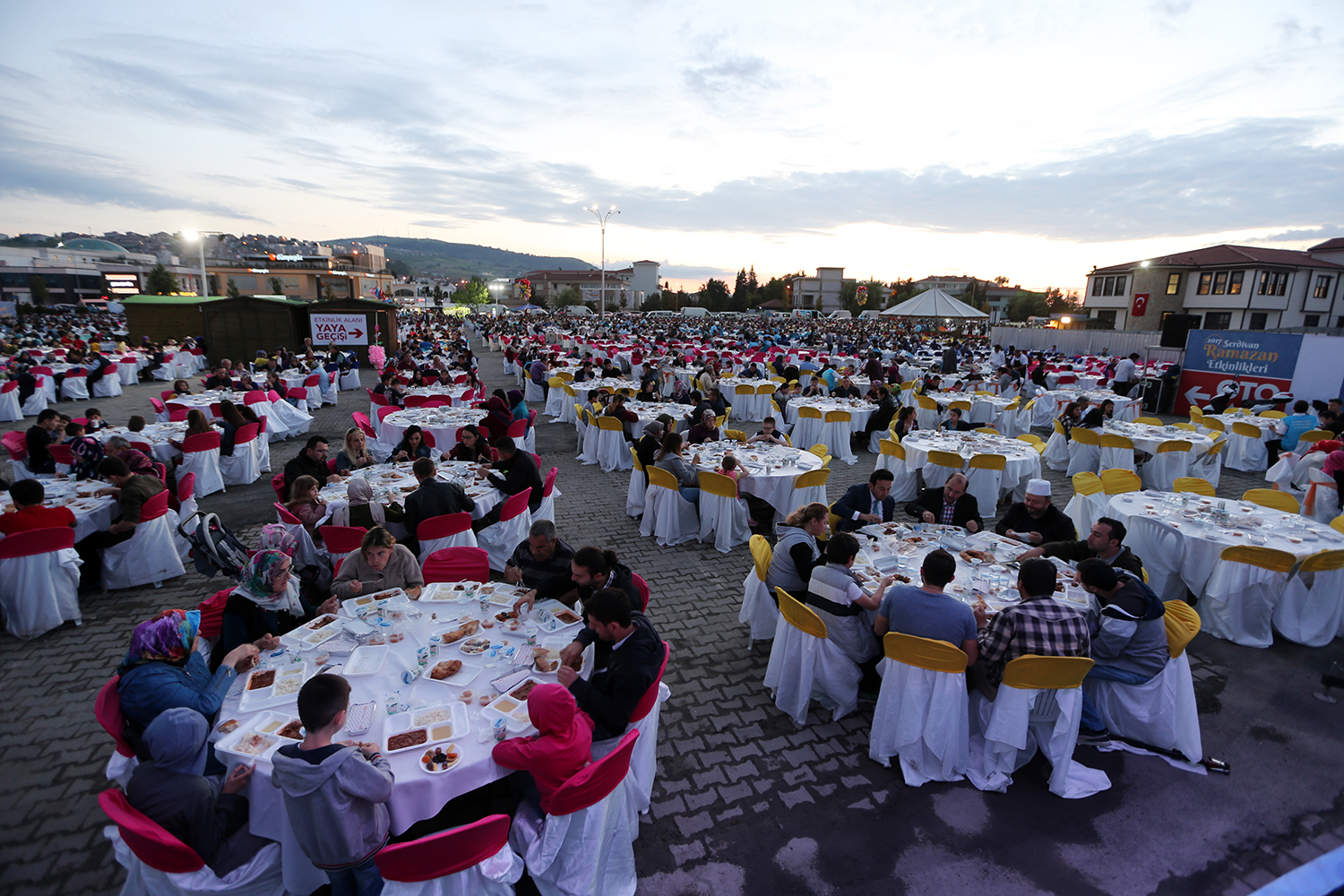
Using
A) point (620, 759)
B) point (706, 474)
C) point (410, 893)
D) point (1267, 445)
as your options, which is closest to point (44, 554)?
point (410, 893)

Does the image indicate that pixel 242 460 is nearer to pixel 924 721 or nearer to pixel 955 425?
pixel 924 721

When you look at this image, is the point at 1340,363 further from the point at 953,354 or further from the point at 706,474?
the point at 706,474

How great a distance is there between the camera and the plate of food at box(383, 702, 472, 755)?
2.92m

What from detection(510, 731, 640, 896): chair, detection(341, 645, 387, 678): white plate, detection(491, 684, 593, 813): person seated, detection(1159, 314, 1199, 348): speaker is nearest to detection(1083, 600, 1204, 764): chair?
detection(510, 731, 640, 896): chair

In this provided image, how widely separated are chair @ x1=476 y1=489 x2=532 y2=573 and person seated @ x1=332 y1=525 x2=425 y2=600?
2037 mm

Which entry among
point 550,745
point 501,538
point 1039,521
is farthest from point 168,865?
point 1039,521

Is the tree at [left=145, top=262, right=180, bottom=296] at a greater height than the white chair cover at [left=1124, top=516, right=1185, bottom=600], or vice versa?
the tree at [left=145, top=262, right=180, bottom=296]

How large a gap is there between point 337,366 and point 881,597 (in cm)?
2051

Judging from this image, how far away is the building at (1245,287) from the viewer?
3753 cm

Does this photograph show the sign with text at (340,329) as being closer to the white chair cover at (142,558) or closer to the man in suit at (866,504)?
the white chair cover at (142,558)

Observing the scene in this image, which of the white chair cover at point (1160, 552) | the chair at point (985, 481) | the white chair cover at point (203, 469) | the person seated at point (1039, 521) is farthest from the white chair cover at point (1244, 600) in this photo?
the white chair cover at point (203, 469)

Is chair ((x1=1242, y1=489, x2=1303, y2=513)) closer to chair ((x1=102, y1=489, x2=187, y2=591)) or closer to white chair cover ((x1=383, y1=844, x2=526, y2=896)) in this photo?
white chair cover ((x1=383, y1=844, x2=526, y2=896))

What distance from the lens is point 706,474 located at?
24.7 ft

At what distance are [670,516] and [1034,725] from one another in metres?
4.65
